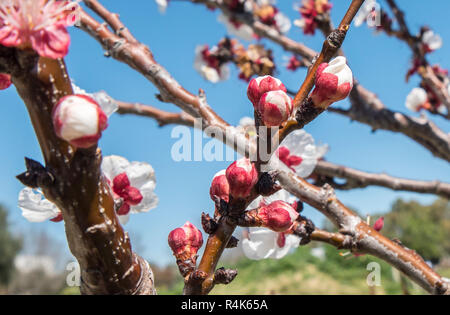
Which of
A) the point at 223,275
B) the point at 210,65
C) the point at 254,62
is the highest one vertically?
the point at 210,65

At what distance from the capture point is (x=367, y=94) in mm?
1559

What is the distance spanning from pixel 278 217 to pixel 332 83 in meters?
0.17

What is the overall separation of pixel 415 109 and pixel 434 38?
1.17 ft

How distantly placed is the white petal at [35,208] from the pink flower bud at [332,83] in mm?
445

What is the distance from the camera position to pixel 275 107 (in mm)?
411

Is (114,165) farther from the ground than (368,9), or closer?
closer

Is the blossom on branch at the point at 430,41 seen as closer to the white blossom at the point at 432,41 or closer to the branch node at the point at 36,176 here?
the white blossom at the point at 432,41

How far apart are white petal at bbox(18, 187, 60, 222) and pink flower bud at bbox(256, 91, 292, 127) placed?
0.39m

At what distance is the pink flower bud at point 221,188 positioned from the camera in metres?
0.48

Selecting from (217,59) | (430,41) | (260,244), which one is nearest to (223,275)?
(260,244)

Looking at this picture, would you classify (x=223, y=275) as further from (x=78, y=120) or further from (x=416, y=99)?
(x=416, y=99)
